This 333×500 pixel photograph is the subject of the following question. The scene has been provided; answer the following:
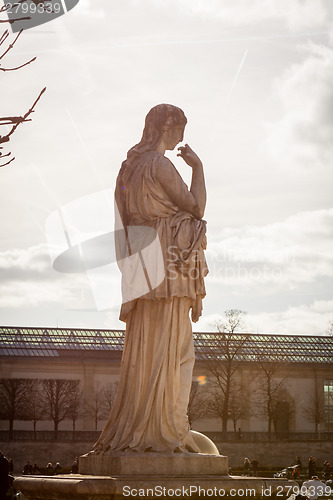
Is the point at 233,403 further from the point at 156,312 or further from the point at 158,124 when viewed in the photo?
the point at 156,312

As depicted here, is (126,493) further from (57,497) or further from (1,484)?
(1,484)

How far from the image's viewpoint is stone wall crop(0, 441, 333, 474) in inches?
2377

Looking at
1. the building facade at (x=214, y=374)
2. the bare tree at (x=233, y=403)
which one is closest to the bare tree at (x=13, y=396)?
the building facade at (x=214, y=374)

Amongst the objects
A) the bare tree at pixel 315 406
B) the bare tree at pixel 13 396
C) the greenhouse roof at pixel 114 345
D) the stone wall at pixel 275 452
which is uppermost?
the greenhouse roof at pixel 114 345

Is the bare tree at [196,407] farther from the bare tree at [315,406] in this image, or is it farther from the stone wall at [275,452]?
the bare tree at [315,406]

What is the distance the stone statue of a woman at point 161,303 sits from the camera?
901 centimetres

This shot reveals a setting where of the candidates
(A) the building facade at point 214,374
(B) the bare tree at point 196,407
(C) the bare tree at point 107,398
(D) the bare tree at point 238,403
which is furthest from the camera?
(C) the bare tree at point 107,398

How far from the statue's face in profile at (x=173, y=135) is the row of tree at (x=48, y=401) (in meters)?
62.2

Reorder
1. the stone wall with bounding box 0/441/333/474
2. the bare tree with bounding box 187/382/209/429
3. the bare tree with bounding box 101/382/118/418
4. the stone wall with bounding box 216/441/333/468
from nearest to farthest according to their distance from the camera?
the stone wall with bounding box 0/441/333/474 < the stone wall with bounding box 216/441/333/468 < the bare tree with bounding box 187/382/209/429 < the bare tree with bounding box 101/382/118/418

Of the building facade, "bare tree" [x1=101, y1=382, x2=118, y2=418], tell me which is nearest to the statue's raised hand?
the building facade

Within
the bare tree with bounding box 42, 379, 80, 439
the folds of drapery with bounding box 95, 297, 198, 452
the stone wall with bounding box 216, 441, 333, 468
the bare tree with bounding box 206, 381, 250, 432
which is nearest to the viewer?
the folds of drapery with bounding box 95, 297, 198, 452

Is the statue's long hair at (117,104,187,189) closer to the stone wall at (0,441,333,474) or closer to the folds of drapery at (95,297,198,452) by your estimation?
the folds of drapery at (95,297,198,452)

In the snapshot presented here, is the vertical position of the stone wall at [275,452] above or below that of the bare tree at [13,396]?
below

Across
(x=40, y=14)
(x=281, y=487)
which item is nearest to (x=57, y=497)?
(x=281, y=487)
